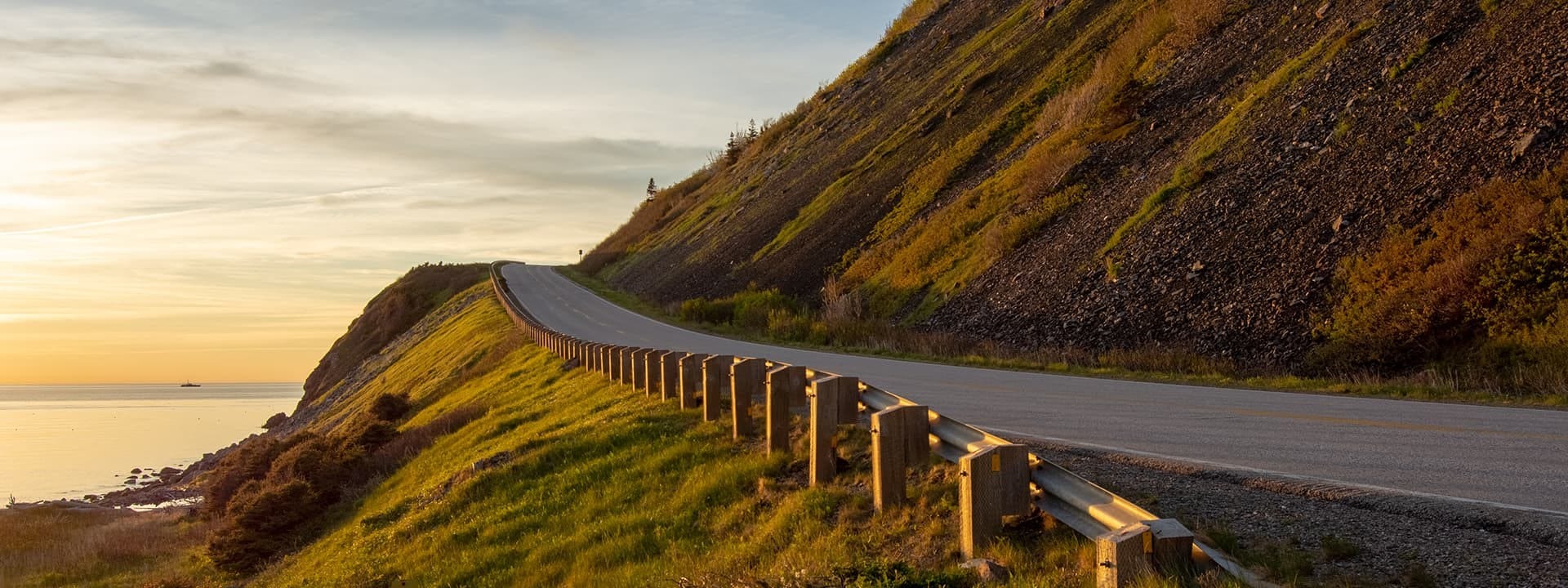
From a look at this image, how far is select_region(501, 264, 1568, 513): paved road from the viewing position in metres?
7.24

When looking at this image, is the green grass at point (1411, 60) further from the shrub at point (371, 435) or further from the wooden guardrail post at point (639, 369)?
the shrub at point (371, 435)

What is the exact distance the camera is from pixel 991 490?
6.02 meters

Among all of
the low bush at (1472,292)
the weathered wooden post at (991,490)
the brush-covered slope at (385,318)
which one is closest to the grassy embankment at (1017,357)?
the low bush at (1472,292)

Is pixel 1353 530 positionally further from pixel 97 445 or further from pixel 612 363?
pixel 97 445

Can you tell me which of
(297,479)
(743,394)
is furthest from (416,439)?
(743,394)

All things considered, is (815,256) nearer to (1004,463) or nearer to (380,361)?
(380,361)

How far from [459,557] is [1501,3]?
24.1 meters

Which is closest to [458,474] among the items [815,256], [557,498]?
[557,498]

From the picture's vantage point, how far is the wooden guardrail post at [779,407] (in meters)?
10.0

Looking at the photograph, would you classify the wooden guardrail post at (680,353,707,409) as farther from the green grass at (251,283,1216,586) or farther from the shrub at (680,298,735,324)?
the shrub at (680,298,735,324)

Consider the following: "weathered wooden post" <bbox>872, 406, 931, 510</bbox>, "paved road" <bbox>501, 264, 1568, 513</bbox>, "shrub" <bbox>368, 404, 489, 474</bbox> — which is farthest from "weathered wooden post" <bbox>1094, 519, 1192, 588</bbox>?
"shrub" <bbox>368, 404, 489, 474</bbox>

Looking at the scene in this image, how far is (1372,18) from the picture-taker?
26.9 m

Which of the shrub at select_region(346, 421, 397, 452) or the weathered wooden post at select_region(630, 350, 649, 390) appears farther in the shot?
the shrub at select_region(346, 421, 397, 452)

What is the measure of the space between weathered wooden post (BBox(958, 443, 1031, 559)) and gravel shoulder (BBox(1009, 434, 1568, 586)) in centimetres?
98
